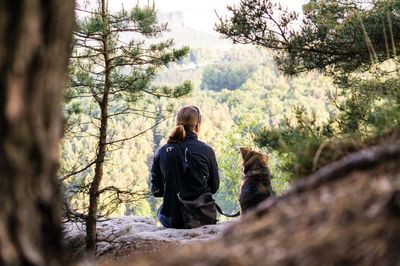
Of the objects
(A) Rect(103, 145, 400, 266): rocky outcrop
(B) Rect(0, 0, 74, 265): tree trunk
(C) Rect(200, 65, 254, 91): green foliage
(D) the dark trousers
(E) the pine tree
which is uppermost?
(C) Rect(200, 65, 254, 91): green foliage

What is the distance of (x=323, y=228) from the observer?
103cm

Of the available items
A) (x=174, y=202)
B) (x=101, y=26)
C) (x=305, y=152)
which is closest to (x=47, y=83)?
(x=305, y=152)

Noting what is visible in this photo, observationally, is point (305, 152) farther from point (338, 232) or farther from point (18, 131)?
point (18, 131)

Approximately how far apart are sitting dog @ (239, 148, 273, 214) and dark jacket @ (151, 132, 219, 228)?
2.04 ft

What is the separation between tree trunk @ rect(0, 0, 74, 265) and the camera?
33.7 inches

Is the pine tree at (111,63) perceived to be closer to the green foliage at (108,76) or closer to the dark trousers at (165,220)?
the green foliage at (108,76)

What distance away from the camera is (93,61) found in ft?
19.9

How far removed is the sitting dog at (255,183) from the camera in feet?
13.8

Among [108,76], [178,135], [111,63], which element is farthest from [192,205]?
[111,63]

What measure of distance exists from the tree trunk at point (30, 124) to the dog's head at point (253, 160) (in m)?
3.39

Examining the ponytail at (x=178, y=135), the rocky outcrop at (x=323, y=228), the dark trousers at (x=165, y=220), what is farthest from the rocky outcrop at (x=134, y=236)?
the rocky outcrop at (x=323, y=228)

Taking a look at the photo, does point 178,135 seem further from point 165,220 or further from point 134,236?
point 134,236

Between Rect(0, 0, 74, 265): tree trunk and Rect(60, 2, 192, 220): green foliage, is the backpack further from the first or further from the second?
Rect(0, 0, 74, 265): tree trunk

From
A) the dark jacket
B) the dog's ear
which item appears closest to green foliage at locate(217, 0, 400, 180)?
the dark jacket
